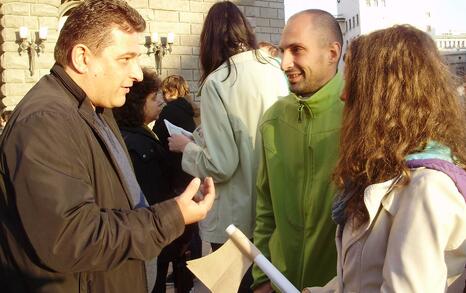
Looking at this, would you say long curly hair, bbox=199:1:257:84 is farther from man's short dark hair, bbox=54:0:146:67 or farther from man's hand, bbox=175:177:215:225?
man's hand, bbox=175:177:215:225

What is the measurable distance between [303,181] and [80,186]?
3.42ft

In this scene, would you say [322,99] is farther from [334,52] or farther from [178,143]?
[178,143]

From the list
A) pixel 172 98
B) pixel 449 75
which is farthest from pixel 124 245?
pixel 172 98

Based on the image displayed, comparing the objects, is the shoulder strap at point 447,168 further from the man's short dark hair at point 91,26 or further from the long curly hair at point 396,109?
the man's short dark hair at point 91,26

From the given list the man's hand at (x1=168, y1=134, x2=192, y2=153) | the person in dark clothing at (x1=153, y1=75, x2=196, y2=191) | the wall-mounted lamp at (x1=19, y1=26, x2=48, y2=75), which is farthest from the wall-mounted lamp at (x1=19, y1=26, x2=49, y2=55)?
the man's hand at (x1=168, y1=134, x2=192, y2=153)

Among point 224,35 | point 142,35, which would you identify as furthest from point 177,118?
point 142,35

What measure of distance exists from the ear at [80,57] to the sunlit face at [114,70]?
11mm

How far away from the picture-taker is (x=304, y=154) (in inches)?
89.4

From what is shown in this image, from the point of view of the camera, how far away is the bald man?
87.6 inches

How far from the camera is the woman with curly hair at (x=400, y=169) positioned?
1.34 m

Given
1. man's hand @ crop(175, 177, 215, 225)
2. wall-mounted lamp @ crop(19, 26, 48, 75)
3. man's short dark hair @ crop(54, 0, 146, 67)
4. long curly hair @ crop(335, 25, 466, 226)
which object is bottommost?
man's hand @ crop(175, 177, 215, 225)

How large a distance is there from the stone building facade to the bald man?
24.8 feet

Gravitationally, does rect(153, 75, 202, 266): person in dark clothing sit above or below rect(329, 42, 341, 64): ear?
below

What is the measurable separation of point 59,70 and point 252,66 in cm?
123
